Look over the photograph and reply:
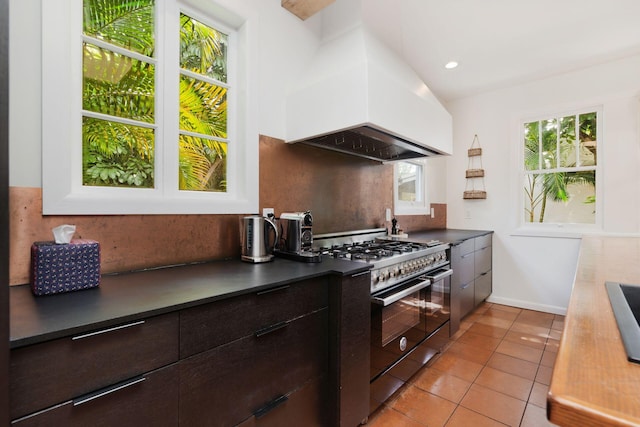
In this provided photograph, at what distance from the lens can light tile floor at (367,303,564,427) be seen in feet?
5.73

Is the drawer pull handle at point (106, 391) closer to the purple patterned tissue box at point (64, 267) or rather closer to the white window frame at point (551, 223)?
the purple patterned tissue box at point (64, 267)

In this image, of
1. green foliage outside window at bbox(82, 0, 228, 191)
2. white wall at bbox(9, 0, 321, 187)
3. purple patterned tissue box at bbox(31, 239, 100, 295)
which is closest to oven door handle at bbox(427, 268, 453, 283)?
white wall at bbox(9, 0, 321, 187)

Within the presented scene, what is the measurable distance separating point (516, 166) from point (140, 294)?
13.8 feet

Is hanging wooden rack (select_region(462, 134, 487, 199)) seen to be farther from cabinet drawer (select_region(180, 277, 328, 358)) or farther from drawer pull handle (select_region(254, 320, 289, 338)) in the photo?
drawer pull handle (select_region(254, 320, 289, 338))

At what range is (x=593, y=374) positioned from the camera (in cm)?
53

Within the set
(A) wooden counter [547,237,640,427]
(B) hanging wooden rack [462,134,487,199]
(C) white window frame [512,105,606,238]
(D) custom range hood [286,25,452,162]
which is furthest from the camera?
(B) hanging wooden rack [462,134,487,199]

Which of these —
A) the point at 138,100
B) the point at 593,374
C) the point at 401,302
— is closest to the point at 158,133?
the point at 138,100

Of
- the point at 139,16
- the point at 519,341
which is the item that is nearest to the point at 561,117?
the point at 519,341

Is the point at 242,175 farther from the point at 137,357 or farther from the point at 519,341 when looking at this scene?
the point at 519,341

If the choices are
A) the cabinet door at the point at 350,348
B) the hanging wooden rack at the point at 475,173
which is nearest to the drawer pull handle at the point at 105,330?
the cabinet door at the point at 350,348

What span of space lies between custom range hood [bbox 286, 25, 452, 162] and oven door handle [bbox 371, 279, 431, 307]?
1.04 meters

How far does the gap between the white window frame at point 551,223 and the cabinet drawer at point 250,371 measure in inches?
133

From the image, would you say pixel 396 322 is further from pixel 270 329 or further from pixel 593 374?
pixel 593 374

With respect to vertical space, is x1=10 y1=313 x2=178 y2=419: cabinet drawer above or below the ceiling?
below
